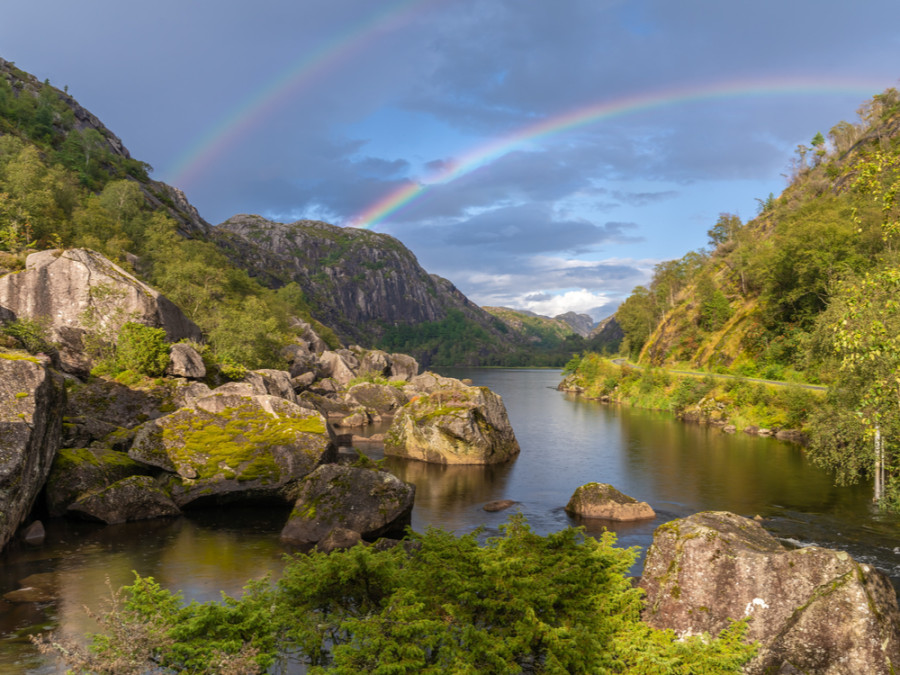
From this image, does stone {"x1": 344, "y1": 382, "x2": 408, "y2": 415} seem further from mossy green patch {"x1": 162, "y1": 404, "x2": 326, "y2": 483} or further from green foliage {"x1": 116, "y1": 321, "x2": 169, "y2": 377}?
mossy green patch {"x1": 162, "y1": 404, "x2": 326, "y2": 483}

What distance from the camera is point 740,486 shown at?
3959cm

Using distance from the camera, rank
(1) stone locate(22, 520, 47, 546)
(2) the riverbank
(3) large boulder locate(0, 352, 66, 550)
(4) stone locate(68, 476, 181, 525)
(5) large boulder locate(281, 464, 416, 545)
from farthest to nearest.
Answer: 1. (2) the riverbank
2. (4) stone locate(68, 476, 181, 525)
3. (5) large boulder locate(281, 464, 416, 545)
4. (1) stone locate(22, 520, 47, 546)
5. (3) large boulder locate(0, 352, 66, 550)

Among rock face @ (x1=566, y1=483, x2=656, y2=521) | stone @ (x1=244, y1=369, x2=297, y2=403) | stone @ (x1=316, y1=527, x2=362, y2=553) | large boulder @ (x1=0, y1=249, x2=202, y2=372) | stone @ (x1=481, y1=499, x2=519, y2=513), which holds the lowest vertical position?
stone @ (x1=481, y1=499, x2=519, y2=513)

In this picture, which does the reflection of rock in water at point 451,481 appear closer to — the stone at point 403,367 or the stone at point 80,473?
the stone at point 80,473

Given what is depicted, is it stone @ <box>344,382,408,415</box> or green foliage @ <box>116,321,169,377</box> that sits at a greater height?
green foliage @ <box>116,321,169,377</box>

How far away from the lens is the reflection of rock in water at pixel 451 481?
118 feet

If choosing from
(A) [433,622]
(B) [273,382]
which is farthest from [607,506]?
(B) [273,382]

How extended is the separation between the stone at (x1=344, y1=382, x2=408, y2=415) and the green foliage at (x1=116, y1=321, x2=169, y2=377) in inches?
1470

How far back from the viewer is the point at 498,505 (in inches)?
1364

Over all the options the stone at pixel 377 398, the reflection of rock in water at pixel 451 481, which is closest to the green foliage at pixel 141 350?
the reflection of rock in water at pixel 451 481

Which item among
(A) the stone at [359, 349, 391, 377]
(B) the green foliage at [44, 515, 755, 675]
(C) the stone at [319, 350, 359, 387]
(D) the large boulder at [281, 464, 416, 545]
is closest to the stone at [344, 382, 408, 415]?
(C) the stone at [319, 350, 359, 387]

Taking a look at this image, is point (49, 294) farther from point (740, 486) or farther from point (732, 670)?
point (740, 486)

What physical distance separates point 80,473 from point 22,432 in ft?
24.0

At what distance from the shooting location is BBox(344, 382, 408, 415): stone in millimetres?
81812
